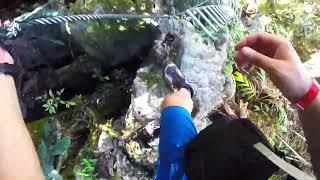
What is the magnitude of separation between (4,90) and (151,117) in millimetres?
762

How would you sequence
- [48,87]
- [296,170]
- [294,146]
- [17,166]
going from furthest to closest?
[294,146] < [48,87] < [296,170] < [17,166]

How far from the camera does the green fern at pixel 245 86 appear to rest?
5.49ft

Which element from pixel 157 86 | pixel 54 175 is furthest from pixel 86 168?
pixel 157 86

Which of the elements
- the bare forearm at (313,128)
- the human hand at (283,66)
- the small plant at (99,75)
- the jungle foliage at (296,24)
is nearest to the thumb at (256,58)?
the human hand at (283,66)

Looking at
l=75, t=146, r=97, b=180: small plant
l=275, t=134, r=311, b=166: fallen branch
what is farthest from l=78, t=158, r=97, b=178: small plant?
l=275, t=134, r=311, b=166: fallen branch

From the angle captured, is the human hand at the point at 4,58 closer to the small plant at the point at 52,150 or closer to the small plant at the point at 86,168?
the small plant at the point at 52,150

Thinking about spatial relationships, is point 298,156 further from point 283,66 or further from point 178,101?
point 283,66

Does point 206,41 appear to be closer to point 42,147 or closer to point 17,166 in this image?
point 42,147

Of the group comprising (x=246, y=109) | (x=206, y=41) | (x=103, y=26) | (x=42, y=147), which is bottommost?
(x=246, y=109)

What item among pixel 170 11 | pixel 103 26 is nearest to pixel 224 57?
pixel 170 11

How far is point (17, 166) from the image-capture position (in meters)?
0.60

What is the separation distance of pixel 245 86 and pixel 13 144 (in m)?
1.23

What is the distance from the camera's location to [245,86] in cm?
170

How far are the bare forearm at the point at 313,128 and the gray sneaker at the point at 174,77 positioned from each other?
1.80 feet
